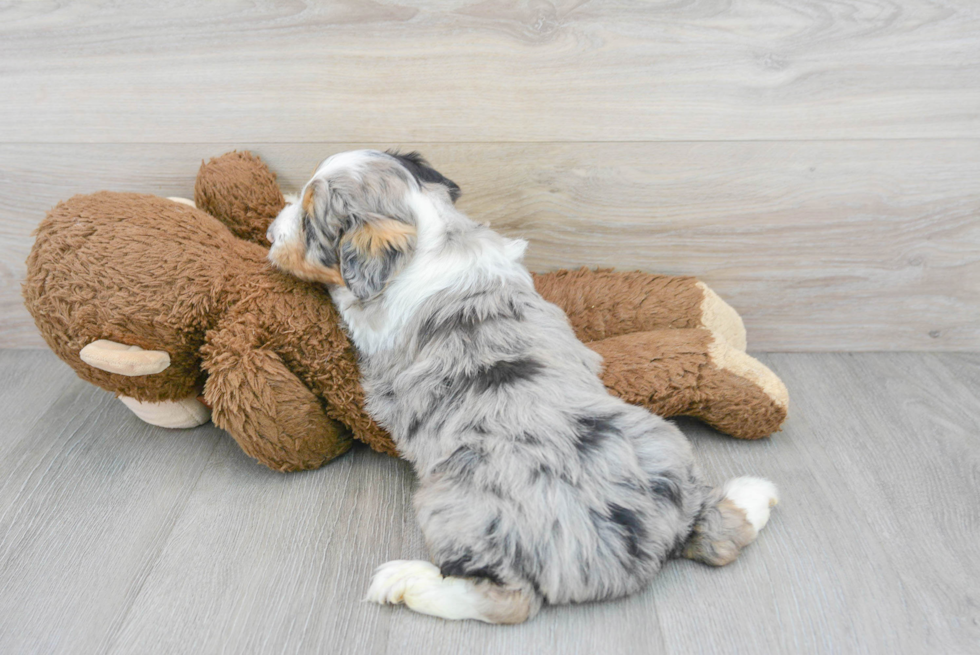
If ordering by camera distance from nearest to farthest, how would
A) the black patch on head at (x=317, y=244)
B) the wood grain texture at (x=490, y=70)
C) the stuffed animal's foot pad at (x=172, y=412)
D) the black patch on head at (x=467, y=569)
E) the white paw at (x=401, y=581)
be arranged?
the black patch on head at (x=467, y=569), the white paw at (x=401, y=581), the black patch on head at (x=317, y=244), the wood grain texture at (x=490, y=70), the stuffed animal's foot pad at (x=172, y=412)

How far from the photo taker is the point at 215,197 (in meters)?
2.02

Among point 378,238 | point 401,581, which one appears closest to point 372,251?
point 378,238

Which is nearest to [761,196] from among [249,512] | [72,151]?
[249,512]

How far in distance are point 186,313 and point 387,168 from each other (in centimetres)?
65

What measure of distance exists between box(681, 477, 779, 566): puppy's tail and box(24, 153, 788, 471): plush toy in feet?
1.12

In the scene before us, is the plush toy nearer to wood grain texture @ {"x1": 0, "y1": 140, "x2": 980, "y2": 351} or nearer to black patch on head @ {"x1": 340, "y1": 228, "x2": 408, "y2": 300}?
black patch on head @ {"x1": 340, "y1": 228, "x2": 408, "y2": 300}

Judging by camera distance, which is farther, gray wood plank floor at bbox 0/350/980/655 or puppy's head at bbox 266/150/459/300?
puppy's head at bbox 266/150/459/300

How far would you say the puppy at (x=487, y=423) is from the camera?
4.75ft

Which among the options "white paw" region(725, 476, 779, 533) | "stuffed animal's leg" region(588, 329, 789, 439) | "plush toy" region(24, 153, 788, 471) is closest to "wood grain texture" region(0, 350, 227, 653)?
"plush toy" region(24, 153, 788, 471)

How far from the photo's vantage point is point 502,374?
1569 millimetres

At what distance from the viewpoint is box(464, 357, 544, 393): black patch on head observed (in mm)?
1561

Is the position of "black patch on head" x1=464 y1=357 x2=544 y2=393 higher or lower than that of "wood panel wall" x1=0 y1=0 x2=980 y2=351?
lower

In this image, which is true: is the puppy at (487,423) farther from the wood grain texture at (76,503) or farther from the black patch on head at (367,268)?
the wood grain texture at (76,503)

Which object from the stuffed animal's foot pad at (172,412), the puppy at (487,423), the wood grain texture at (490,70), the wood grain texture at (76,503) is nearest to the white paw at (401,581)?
the puppy at (487,423)
